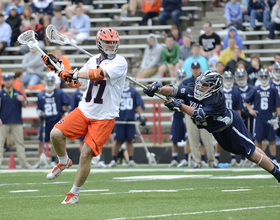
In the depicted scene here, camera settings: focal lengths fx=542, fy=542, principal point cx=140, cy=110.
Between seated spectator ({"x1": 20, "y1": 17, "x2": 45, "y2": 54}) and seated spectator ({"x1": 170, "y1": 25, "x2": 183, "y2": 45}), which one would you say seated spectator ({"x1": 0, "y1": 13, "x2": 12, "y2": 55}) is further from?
Answer: seated spectator ({"x1": 170, "y1": 25, "x2": 183, "y2": 45})

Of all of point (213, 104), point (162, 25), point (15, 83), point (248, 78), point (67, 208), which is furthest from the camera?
point (162, 25)

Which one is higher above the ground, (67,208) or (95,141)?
(95,141)

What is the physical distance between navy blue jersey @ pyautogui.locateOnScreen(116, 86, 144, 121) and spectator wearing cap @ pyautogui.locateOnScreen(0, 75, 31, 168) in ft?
7.28

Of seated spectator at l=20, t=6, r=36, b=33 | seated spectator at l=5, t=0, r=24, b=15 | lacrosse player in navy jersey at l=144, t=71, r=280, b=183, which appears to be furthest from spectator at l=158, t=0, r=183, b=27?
lacrosse player in navy jersey at l=144, t=71, r=280, b=183

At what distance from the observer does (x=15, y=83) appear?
553 inches

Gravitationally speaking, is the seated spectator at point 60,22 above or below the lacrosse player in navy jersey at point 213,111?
above

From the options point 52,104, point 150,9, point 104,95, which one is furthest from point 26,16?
point 104,95

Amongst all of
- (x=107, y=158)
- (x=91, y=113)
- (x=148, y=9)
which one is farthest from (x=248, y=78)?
(x=91, y=113)

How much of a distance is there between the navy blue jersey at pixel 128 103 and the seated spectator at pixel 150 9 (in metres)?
5.15

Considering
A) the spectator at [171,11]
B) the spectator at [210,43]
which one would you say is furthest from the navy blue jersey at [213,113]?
the spectator at [171,11]

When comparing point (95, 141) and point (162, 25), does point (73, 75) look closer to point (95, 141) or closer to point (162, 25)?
point (95, 141)

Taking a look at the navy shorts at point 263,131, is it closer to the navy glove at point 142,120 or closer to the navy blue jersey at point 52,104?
the navy glove at point 142,120

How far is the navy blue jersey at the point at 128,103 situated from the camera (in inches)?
485

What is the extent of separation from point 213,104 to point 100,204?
168cm
